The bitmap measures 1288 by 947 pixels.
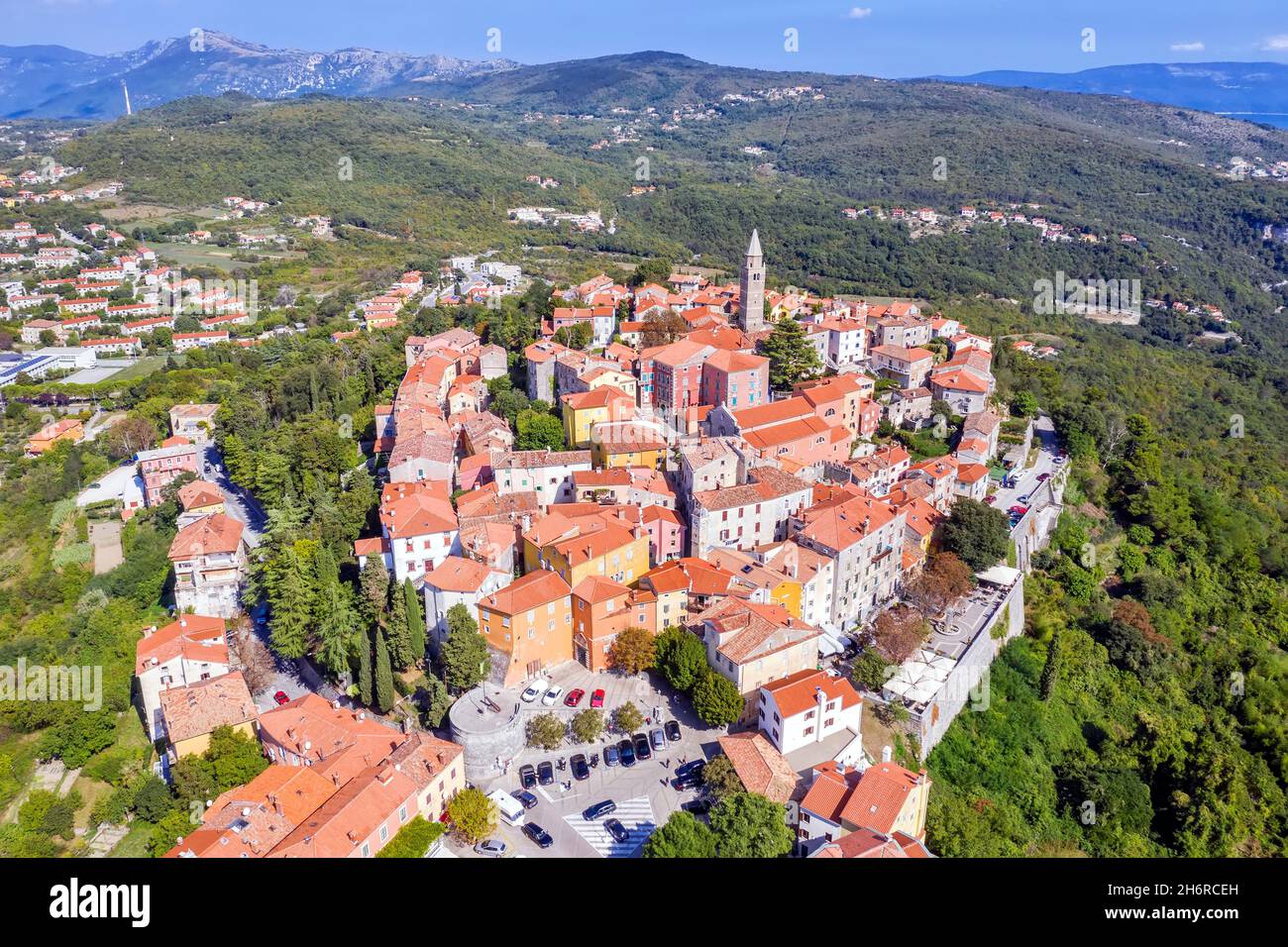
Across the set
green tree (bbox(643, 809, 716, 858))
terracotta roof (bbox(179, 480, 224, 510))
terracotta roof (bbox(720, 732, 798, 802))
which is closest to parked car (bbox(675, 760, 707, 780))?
terracotta roof (bbox(720, 732, 798, 802))

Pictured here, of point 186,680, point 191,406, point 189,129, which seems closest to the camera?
point 186,680

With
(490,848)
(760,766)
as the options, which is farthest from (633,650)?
(490,848)

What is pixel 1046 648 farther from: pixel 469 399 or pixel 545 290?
pixel 545 290

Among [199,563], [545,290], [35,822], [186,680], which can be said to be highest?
[545,290]

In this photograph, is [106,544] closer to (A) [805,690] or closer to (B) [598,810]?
(B) [598,810]

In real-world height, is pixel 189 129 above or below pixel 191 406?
above
